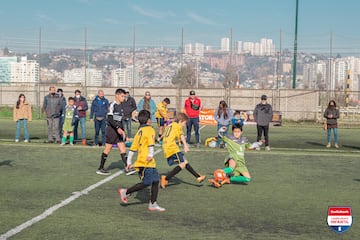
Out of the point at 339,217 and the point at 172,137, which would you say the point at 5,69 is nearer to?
the point at 172,137

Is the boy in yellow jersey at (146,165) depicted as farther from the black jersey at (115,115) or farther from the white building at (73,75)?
the white building at (73,75)

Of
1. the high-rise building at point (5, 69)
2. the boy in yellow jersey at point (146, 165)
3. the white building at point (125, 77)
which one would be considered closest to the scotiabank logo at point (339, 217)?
the boy in yellow jersey at point (146, 165)

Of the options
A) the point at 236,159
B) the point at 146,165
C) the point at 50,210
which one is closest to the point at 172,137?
the point at 236,159

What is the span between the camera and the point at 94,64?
47.0m

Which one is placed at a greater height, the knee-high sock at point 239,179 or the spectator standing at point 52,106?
the spectator standing at point 52,106

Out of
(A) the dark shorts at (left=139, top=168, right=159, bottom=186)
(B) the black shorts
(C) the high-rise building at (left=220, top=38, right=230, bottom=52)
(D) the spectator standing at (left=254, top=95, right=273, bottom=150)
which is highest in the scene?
(C) the high-rise building at (left=220, top=38, right=230, bottom=52)

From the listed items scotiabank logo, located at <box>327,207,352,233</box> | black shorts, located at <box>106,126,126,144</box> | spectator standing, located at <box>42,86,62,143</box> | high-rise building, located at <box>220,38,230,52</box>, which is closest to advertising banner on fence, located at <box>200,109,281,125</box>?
high-rise building, located at <box>220,38,230,52</box>

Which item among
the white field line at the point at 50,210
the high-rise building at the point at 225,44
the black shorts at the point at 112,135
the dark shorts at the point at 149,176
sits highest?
the high-rise building at the point at 225,44

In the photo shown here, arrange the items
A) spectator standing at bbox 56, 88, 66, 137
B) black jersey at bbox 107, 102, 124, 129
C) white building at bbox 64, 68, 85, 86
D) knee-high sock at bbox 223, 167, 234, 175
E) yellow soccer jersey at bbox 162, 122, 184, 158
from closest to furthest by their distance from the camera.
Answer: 1. yellow soccer jersey at bbox 162, 122, 184, 158
2. knee-high sock at bbox 223, 167, 234, 175
3. black jersey at bbox 107, 102, 124, 129
4. spectator standing at bbox 56, 88, 66, 137
5. white building at bbox 64, 68, 85, 86

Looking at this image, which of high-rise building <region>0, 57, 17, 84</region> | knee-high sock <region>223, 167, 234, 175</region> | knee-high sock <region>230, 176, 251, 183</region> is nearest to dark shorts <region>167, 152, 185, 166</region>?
knee-high sock <region>223, 167, 234, 175</region>

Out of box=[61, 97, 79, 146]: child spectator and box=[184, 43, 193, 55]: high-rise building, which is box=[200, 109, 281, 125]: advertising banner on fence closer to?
box=[184, 43, 193, 55]: high-rise building

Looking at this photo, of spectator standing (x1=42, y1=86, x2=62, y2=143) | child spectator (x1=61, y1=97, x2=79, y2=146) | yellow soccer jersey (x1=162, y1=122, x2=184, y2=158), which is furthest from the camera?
spectator standing (x1=42, y1=86, x2=62, y2=143)

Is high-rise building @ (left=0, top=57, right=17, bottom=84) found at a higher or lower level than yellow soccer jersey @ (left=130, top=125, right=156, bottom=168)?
higher

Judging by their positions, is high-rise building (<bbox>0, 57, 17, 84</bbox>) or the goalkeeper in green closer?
the goalkeeper in green
